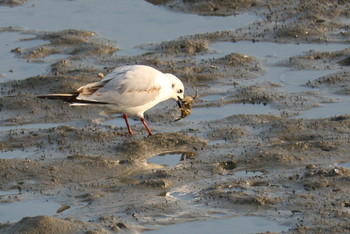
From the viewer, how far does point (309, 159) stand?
30.2 feet

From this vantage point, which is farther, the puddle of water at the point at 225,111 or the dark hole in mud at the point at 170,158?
the puddle of water at the point at 225,111

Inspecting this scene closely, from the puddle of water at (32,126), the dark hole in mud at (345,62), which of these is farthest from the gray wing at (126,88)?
the dark hole in mud at (345,62)

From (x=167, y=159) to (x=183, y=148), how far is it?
0.30 m

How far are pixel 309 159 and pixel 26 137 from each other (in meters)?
2.85

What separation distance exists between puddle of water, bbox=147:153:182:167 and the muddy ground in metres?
0.09

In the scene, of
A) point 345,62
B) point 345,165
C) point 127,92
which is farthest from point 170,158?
point 345,62

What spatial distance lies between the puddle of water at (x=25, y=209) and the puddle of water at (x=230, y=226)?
990 millimetres

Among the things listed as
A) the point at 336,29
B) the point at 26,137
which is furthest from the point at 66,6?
the point at 26,137

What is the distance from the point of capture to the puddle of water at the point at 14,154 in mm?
9469

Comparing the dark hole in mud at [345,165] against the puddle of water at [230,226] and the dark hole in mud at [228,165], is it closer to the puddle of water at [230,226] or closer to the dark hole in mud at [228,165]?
the dark hole in mud at [228,165]

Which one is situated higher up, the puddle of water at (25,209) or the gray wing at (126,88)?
the gray wing at (126,88)

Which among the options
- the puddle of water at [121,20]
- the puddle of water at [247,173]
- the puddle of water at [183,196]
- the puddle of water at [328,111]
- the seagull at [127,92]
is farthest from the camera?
the puddle of water at [121,20]

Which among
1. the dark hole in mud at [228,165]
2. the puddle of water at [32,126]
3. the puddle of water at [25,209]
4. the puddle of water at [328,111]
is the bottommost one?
the puddle of water at [25,209]

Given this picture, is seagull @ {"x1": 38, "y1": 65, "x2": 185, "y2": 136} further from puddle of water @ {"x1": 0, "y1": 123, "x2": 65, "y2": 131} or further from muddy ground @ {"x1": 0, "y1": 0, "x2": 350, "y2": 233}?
puddle of water @ {"x1": 0, "y1": 123, "x2": 65, "y2": 131}
